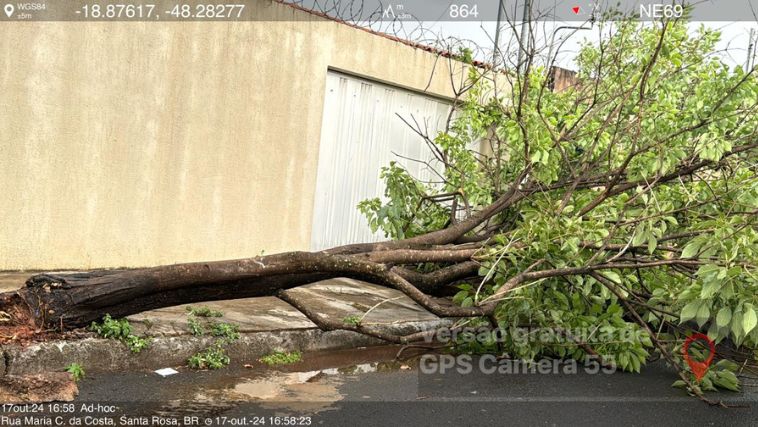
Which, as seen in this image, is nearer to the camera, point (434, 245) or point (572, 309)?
point (572, 309)

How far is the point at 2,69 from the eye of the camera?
7.30m

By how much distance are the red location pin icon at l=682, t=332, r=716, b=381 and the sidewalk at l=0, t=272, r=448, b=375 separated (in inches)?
89.3

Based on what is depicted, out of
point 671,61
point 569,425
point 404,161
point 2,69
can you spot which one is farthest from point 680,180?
point 2,69

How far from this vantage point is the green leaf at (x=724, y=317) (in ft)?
17.2

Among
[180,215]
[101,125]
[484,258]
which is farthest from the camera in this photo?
[180,215]

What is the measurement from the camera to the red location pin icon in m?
6.11

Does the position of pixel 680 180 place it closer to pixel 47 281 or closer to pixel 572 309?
pixel 572 309

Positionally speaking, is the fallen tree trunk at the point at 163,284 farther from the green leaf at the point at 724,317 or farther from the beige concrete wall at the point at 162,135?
the beige concrete wall at the point at 162,135

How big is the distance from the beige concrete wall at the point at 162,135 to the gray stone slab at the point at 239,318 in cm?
168

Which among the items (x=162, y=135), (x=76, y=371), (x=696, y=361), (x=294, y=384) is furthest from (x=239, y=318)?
(x=696, y=361)

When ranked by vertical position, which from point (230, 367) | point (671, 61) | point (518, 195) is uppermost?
point (671, 61)

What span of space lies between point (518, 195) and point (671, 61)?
70.3 inches

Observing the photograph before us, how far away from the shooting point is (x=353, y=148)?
10484mm

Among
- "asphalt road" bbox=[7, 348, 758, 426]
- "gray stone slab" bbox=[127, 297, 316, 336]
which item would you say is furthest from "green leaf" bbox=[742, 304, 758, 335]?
"gray stone slab" bbox=[127, 297, 316, 336]
